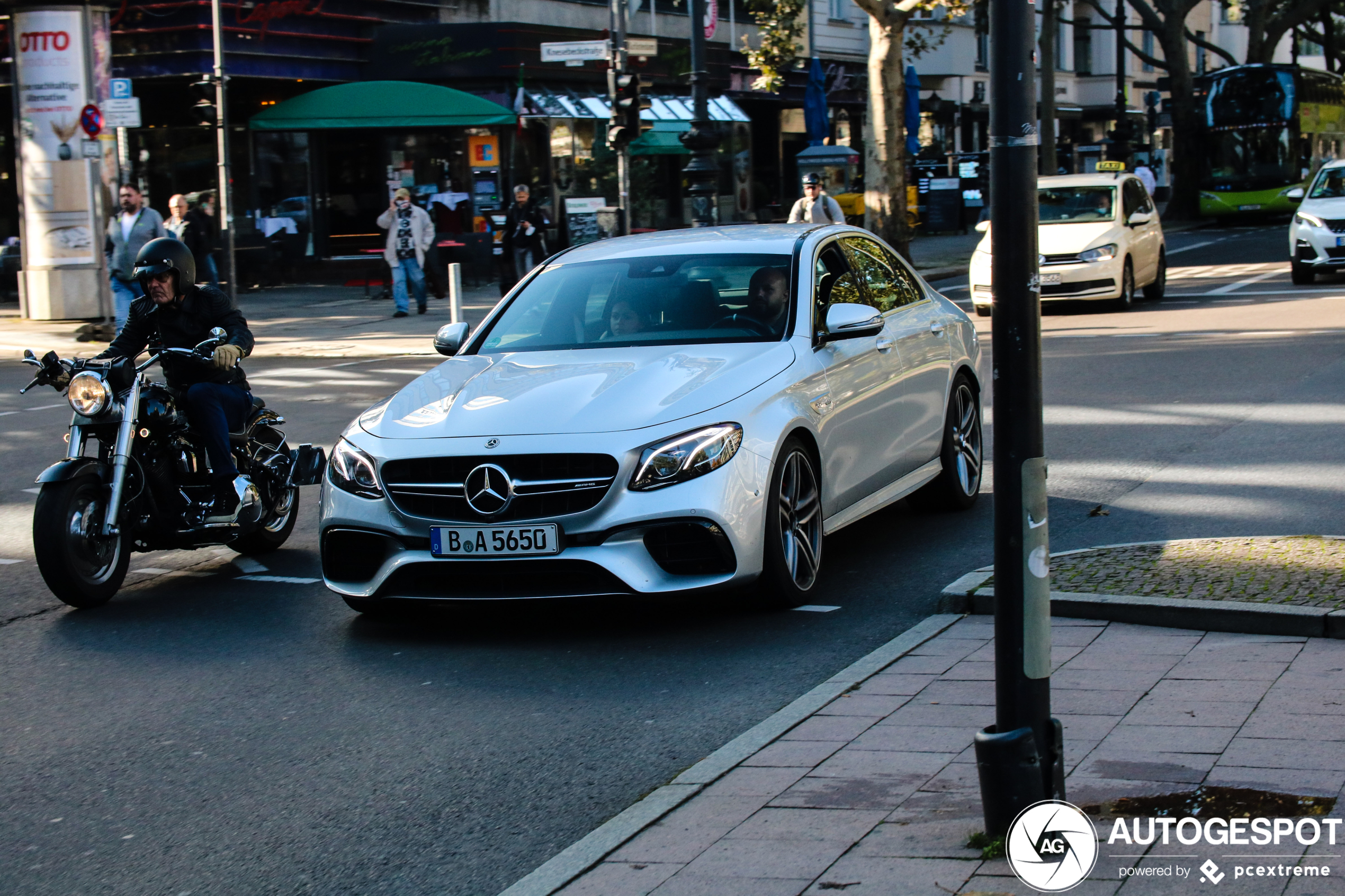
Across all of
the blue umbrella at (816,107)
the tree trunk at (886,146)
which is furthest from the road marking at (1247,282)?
the blue umbrella at (816,107)

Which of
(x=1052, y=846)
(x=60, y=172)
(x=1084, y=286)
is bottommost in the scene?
(x=1052, y=846)

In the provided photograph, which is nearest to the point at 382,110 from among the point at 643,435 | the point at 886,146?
the point at 886,146

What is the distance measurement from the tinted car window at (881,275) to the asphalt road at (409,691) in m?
1.16

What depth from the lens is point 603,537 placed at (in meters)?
6.13

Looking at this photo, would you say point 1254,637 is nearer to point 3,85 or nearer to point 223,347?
point 223,347

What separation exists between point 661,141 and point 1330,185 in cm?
1613

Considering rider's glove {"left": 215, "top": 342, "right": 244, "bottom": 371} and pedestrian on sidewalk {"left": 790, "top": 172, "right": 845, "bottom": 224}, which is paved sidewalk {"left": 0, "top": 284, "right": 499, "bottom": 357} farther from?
rider's glove {"left": 215, "top": 342, "right": 244, "bottom": 371}

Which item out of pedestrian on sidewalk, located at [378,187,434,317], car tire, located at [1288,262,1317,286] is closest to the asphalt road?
car tire, located at [1288,262,1317,286]

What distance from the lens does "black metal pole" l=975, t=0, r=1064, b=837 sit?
370 centimetres

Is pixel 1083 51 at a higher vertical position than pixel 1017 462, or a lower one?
higher

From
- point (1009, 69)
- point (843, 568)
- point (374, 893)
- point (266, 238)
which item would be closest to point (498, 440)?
point (843, 568)

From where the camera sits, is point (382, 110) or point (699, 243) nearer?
point (699, 243)

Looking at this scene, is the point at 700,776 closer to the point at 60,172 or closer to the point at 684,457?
the point at 684,457

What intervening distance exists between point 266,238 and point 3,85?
5.31m
